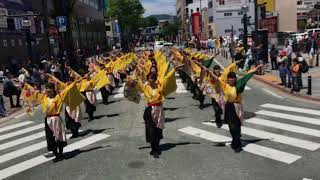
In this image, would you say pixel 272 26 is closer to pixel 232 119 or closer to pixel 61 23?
pixel 61 23

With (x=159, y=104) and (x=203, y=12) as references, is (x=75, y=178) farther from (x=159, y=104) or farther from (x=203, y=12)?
(x=203, y=12)

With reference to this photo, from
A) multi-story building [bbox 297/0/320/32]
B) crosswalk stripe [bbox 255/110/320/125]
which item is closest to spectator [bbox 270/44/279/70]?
crosswalk stripe [bbox 255/110/320/125]

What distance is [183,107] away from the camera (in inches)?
669

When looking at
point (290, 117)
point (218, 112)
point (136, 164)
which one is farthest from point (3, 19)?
point (136, 164)

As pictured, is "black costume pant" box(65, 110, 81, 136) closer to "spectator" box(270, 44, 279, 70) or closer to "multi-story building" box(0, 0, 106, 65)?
"multi-story building" box(0, 0, 106, 65)

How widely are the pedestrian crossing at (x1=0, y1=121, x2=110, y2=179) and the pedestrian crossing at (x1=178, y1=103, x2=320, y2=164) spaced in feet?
9.85

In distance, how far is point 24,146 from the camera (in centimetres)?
1307

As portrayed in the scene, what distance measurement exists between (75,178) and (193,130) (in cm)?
458

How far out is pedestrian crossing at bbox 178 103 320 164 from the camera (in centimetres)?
1050

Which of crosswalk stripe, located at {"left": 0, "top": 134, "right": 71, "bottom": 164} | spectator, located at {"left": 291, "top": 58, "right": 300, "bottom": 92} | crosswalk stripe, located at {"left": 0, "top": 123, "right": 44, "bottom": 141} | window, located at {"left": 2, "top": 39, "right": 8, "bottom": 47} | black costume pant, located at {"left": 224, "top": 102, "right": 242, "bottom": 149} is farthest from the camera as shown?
window, located at {"left": 2, "top": 39, "right": 8, "bottom": 47}

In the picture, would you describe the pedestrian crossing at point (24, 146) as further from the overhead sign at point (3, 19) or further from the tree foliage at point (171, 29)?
the tree foliage at point (171, 29)

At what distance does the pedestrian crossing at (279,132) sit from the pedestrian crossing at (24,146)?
118 inches

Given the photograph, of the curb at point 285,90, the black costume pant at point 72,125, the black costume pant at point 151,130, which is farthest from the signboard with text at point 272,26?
the black costume pant at point 151,130

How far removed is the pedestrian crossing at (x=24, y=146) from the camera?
1097 centimetres
